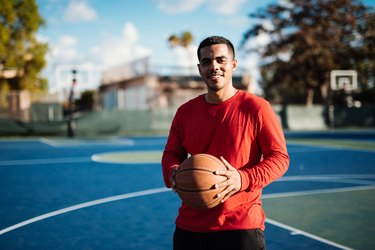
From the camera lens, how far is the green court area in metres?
5.29

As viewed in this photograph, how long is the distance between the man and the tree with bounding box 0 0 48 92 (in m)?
35.6

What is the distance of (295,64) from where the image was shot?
40875 millimetres

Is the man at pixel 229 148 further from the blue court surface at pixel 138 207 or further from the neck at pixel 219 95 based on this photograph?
the blue court surface at pixel 138 207

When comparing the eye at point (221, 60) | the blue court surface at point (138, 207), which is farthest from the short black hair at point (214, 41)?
the blue court surface at point (138, 207)

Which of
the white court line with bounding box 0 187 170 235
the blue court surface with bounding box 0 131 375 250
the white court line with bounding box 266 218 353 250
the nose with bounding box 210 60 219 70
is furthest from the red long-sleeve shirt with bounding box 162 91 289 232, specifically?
the white court line with bounding box 0 187 170 235

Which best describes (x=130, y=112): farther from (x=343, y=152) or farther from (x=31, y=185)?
(x=31, y=185)

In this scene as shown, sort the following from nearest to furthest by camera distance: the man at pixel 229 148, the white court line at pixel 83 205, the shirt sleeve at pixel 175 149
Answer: the man at pixel 229 148
the shirt sleeve at pixel 175 149
the white court line at pixel 83 205

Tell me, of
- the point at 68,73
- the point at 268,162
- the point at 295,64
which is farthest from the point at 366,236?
the point at 295,64

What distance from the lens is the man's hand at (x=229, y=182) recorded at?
2.37 m

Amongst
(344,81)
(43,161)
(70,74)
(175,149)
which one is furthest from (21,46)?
(175,149)

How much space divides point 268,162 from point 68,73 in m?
25.4

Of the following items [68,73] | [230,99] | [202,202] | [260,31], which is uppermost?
[260,31]

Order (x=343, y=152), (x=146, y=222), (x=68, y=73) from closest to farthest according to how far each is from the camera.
→ (x=146, y=222)
(x=343, y=152)
(x=68, y=73)

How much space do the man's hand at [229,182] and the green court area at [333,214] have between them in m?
3.18
